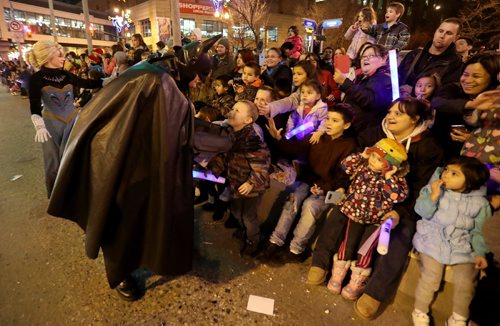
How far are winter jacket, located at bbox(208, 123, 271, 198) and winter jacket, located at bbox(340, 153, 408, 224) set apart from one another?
0.82 m

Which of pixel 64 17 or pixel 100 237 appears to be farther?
pixel 64 17

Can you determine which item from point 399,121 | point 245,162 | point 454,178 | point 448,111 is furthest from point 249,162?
point 448,111

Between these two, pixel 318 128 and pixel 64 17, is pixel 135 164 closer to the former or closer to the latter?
pixel 318 128

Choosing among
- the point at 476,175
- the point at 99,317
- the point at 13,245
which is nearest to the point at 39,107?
the point at 13,245

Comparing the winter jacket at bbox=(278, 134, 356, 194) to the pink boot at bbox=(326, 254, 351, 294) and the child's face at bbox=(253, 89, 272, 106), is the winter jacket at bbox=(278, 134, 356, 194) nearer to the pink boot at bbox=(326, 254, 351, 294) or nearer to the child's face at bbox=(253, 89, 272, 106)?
the child's face at bbox=(253, 89, 272, 106)

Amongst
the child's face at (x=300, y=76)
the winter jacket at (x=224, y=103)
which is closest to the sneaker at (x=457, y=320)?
the child's face at (x=300, y=76)

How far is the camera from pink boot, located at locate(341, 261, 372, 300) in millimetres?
2559

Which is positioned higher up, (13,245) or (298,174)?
(298,174)

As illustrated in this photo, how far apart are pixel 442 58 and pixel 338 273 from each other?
120 inches

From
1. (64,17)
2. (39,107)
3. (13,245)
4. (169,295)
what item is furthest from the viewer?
(64,17)

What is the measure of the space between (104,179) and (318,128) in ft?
7.39

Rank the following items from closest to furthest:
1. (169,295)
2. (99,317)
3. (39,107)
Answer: (99,317), (169,295), (39,107)

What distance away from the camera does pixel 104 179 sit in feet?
6.67

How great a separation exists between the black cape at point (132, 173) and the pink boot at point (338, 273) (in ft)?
4.57
